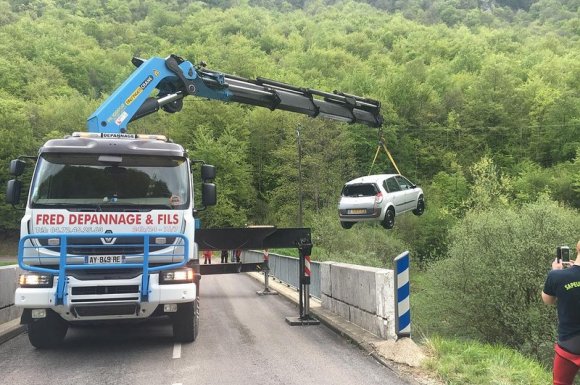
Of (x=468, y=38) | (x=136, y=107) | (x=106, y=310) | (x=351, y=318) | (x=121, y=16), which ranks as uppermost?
(x=121, y=16)

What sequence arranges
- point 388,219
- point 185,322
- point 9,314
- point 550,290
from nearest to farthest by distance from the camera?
1. point 550,290
2. point 185,322
3. point 9,314
4. point 388,219

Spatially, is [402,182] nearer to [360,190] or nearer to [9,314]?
[360,190]

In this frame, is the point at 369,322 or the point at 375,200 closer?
the point at 369,322

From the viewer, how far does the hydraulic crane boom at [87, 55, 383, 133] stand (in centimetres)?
951

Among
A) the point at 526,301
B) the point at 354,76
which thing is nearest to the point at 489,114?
the point at 354,76

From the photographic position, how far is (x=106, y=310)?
7562 mm

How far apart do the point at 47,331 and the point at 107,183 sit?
108 inches

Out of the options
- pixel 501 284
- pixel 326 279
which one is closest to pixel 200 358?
pixel 326 279

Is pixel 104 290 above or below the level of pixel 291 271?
above

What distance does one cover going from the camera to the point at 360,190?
12.3 meters

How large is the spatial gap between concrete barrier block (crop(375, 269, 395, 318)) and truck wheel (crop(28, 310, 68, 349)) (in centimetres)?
537

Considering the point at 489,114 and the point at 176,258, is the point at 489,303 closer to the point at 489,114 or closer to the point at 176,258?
the point at 176,258

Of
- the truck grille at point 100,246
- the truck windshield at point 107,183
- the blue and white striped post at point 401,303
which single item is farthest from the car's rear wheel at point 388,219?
the truck grille at point 100,246

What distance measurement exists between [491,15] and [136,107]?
155 m
